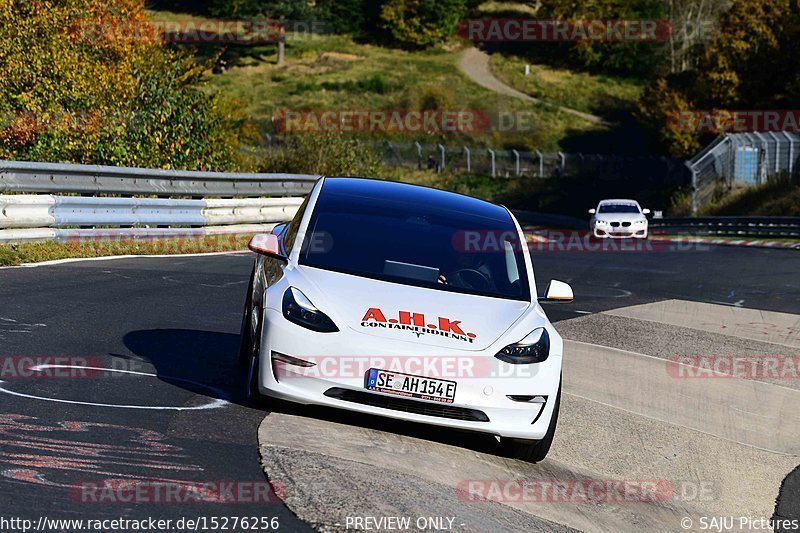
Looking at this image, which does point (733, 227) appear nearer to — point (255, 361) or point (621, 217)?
point (621, 217)

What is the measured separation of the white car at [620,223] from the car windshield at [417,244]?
85.7 ft

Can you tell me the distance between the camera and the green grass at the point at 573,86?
87.9m

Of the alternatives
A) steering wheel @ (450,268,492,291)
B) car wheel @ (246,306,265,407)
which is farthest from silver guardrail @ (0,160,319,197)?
steering wheel @ (450,268,492,291)

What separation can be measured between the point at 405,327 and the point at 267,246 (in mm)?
1308

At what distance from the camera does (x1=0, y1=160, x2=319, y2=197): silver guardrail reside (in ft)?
50.7

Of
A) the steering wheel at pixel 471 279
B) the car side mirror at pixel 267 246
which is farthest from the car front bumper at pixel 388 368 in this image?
the steering wheel at pixel 471 279

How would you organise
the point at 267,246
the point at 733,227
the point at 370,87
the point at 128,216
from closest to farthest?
the point at 267,246, the point at 128,216, the point at 733,227, the point at 370,87

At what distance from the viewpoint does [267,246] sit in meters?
7.86

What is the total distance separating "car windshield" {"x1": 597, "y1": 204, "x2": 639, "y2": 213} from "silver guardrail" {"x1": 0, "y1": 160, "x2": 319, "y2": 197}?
12722 mm

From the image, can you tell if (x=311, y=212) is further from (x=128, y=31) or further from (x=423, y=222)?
(x=128, y=31)

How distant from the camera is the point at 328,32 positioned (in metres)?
102

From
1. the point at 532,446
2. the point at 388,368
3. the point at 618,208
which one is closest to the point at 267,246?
the point at 388,368

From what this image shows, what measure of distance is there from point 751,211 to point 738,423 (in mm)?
34827

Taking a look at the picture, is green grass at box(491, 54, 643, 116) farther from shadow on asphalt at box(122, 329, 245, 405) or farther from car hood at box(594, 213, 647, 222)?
shadow on asphalt at box(122, 329, 245, 405)
